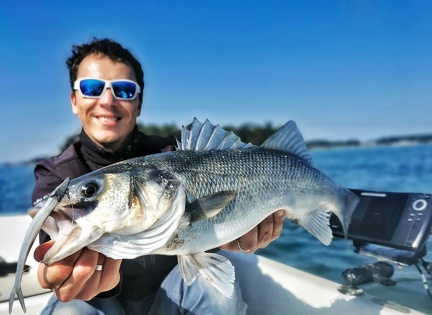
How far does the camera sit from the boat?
263cm

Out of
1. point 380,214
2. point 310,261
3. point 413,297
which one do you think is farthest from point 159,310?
point 310,261

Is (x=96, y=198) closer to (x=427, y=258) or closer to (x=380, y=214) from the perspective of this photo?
(x=380, y=214)

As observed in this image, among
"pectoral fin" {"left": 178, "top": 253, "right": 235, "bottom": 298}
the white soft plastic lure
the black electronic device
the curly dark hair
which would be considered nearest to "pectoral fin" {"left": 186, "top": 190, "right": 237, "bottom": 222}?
"pectoral fin" {"left": 178, "top": 253, "right": 235, "bottom": 298}

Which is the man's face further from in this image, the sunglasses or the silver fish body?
the silver fish body

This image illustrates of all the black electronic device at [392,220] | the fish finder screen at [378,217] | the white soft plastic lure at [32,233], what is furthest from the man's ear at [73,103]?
the fish finder screen at [378,217]

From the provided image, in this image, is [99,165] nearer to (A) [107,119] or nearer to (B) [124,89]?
(A) [107,119]

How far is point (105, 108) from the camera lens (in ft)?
8.64

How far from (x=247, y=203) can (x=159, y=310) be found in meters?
1.15

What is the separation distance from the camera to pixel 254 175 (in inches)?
80.0

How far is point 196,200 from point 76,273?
1.92 ft

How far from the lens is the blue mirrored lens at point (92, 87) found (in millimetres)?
2621

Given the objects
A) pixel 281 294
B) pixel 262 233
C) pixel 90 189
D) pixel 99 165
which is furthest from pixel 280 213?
pixel 99 165

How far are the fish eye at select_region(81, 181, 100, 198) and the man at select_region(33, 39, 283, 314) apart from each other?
96cm

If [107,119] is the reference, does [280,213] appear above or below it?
below
